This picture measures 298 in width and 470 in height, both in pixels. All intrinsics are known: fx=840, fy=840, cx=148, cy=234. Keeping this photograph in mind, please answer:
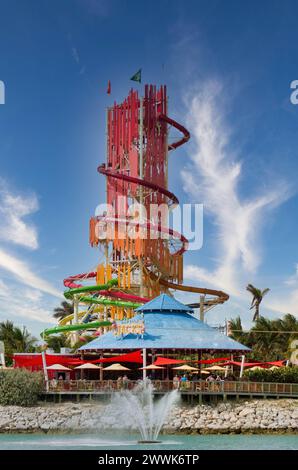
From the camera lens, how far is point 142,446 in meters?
37.3

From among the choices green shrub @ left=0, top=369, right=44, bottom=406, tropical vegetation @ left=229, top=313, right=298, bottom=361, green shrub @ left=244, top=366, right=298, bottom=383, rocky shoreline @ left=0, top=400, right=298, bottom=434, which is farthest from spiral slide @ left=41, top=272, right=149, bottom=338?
rocky shoreline @ left=0, top=400, right=298, bottom=434

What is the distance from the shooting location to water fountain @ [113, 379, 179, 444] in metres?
44.0

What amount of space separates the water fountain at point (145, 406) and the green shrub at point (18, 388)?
15.4 ft

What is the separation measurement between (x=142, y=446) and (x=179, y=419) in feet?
26.5

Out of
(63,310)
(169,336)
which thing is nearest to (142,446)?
(169,336)

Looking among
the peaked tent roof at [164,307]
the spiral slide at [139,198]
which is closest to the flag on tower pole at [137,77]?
the spiral slide at [139,198]

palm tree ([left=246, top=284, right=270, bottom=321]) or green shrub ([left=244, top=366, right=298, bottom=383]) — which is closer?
green shrub ([left=244, top=366, right=298, bottom=383])

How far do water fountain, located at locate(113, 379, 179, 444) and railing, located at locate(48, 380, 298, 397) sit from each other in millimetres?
519

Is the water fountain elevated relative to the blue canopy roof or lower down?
lower down

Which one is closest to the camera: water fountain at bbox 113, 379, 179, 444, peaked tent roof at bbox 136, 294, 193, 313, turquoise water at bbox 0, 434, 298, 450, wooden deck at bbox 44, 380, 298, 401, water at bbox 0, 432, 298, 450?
water at bbox 0, 432, 298, 450

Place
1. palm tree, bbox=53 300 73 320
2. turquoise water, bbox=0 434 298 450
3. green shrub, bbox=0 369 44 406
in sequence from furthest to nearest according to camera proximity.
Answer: palm tree, bbox=53 300 73 320 → green shrub, bbox=0 369 44 406 → turquoise water, bbox=0 434 298 450

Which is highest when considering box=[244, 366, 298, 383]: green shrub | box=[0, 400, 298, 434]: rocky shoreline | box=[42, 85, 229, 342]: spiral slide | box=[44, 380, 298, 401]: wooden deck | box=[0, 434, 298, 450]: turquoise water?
box=[42, 85, 229, 342]: spiral slide

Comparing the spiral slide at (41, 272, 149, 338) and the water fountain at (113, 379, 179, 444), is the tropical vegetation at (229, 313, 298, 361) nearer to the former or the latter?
the spiral slide at (41, 272, 149, 338)
